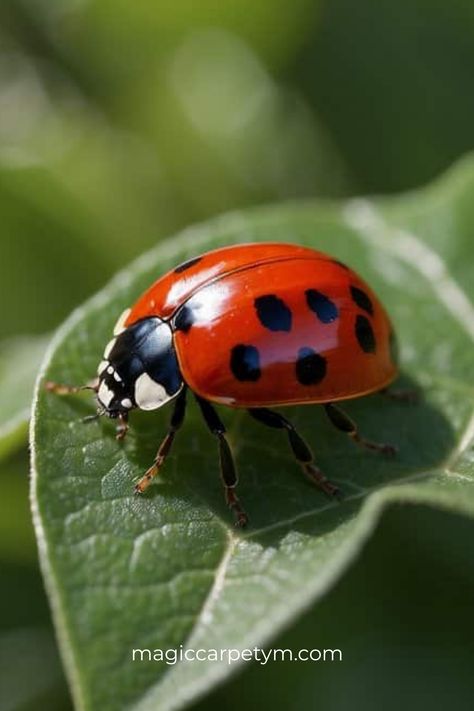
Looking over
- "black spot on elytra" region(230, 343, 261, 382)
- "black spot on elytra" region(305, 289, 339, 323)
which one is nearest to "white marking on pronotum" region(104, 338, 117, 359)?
"black spot on elytra" region(230, 343, 261, 382)

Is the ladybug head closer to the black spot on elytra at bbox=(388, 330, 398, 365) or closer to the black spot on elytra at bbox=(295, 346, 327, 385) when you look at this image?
the black spot on elytra at bbox=(295, 346, 327, 385)

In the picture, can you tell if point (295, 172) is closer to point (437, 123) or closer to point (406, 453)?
point (437, 123)

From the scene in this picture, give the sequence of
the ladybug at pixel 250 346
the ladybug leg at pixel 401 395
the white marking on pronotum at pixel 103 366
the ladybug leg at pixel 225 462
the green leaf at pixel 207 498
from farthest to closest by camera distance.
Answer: the ladybug leg at pixel 401 395
the white marking on pronotum at pixel 103 366
the ladybug at pixel 250 346
the ladybug leg at pixel 225 462
the green leaf at pixel 207 498

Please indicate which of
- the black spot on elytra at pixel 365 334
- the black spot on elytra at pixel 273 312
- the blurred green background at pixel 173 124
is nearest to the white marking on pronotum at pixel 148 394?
the black spot on elytra at pixel 273 312

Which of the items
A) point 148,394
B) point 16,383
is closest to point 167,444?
point 148,394

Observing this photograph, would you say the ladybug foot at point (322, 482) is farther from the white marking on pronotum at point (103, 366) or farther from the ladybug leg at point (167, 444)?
the white marking on pronotum at point (103, 366)
